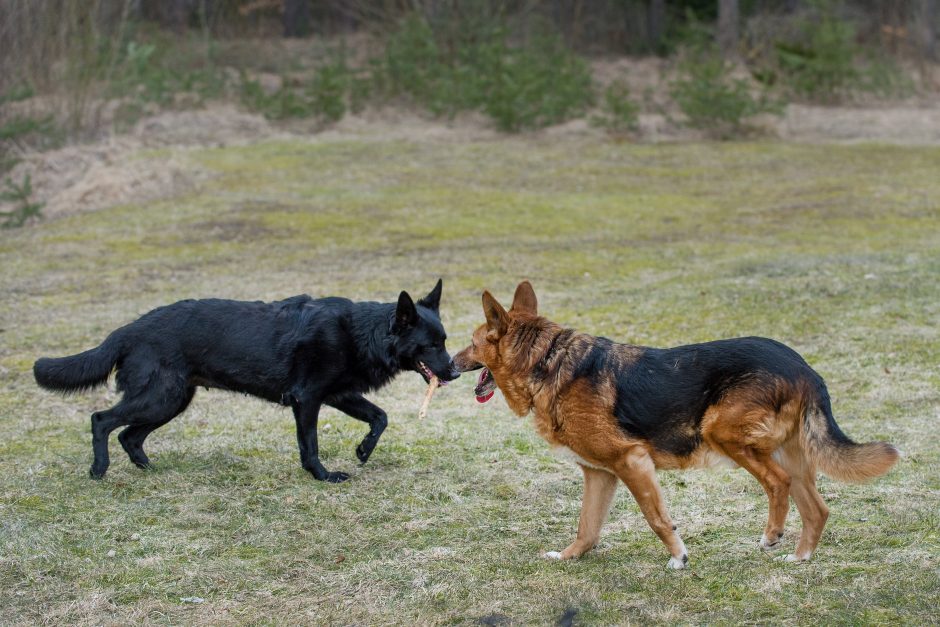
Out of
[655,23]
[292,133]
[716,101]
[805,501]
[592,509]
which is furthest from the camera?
[655,23]

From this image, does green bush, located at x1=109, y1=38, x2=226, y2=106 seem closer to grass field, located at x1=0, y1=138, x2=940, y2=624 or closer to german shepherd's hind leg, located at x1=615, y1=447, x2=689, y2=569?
grass field, located at x1=0, y1=138, x2=940, y2=624

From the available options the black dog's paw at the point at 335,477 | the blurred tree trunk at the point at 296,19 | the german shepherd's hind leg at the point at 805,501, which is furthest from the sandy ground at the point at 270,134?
the german shepherd's hind leg at the point at 805,501

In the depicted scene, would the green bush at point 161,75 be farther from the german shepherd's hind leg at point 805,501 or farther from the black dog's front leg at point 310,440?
the german shepherd's hind leg at point 805,501

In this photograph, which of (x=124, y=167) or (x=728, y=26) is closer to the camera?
(x=124, y=167)

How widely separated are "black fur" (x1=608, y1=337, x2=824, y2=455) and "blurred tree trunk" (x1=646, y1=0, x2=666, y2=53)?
1267 inches

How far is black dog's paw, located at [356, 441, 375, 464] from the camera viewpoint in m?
6.94

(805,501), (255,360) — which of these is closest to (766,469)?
(805,501)

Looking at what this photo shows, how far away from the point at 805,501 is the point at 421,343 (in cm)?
268

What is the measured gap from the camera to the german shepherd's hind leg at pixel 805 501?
4953 mm

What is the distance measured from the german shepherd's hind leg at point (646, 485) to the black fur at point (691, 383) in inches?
4.7

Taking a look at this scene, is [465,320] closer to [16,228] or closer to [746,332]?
[746,332]

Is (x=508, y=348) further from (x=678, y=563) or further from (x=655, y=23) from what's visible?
(x=655, y=23)

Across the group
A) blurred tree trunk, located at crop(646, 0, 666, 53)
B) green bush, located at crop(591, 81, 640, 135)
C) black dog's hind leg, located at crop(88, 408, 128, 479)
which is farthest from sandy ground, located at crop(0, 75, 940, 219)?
black dog's hind leg, located at crop(88, 408, 128, 479)

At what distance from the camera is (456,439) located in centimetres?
753
